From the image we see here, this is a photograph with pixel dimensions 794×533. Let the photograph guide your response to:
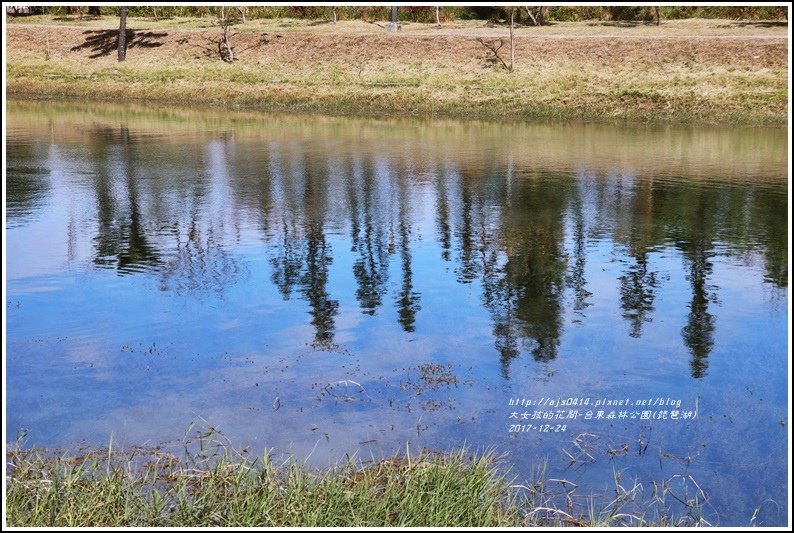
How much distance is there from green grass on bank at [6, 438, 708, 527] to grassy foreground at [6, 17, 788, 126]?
126 ft

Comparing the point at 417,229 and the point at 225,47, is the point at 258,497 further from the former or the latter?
the point at 225,47

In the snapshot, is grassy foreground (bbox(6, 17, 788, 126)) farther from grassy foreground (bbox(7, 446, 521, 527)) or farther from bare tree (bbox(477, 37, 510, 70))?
grassy foreground (bbox(7, 446, 521, 527))

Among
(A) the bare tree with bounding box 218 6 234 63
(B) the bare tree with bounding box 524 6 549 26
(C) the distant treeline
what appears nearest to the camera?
(A) the bare tree with bounding box 218 6 234 63

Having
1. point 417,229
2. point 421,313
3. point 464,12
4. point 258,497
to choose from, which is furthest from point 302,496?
point 464,12

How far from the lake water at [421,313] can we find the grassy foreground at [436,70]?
47.5 ft

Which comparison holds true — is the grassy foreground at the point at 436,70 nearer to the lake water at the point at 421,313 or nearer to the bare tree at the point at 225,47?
the bare tree at the point at 225,47

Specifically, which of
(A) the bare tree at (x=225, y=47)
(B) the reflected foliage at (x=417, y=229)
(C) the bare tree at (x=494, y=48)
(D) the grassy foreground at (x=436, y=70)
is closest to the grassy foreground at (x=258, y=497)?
(B) the reflected foliage at (x=417, y=229)

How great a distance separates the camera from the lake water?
39.9ft

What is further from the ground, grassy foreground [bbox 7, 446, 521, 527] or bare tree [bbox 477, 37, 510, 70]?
bare tree [bbox 477, 37, 510, 70]

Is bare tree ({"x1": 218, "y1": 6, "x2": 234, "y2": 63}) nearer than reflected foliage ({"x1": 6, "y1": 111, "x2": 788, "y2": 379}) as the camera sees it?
No

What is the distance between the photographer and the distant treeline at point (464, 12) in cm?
6366

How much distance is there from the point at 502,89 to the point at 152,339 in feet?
125

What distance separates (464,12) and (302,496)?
64314 mm

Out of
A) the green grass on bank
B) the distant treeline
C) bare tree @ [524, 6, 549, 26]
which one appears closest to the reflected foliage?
the green grass on bank
